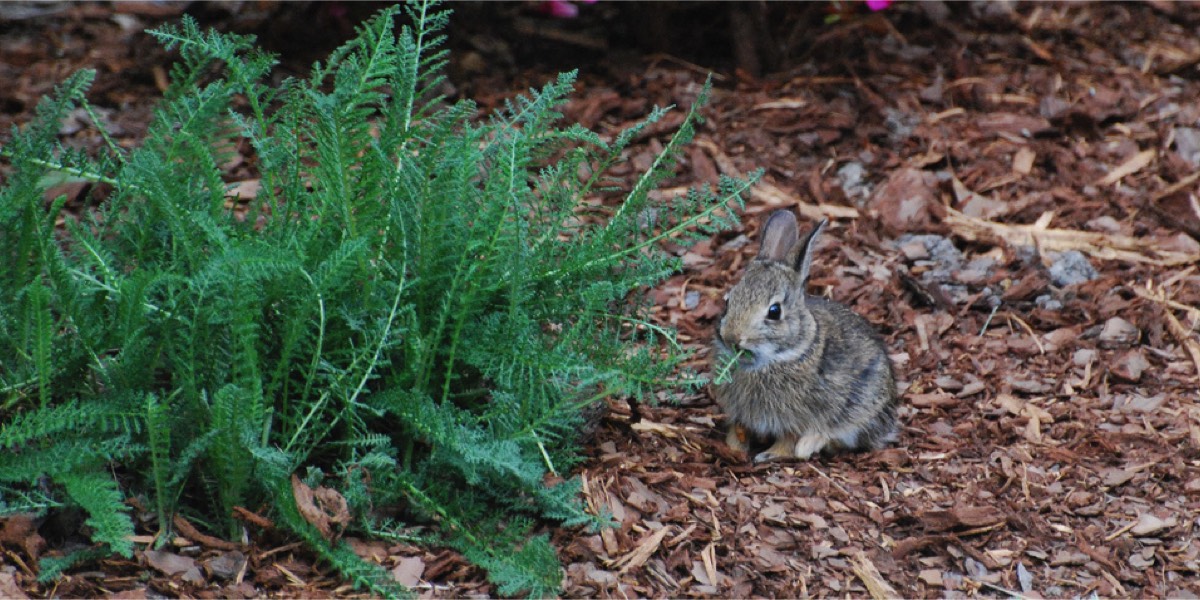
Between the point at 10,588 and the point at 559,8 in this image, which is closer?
the point at 10,588

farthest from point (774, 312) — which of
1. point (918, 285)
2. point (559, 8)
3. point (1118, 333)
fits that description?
point (559, 8)

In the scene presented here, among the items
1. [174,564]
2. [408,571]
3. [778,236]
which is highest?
[778,236]

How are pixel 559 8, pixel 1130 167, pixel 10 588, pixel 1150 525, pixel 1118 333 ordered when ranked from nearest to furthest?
pixel 10 588 < pixel 1150 525 < pixel 1118 333 < pixel 1130 167 < pixel 559 8

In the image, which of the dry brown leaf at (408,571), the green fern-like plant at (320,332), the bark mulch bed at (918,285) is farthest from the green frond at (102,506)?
the dry brown leaf at (408,571)

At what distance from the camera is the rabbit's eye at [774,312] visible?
4371 millimetres

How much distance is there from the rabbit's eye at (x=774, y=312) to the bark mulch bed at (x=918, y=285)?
19.7 inches

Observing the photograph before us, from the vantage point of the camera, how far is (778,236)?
4680mm

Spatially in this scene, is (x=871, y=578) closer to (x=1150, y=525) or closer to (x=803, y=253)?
(x=1150, y=525)

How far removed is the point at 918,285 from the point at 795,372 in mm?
1035

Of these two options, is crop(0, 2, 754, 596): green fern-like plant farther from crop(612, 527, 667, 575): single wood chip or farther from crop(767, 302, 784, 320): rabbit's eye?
crop(767, 302, 784, 320): rabbit's eye

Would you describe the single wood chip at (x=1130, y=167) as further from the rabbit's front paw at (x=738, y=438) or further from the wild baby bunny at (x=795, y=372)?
the rabbit's front paw at (x=738, y=438)

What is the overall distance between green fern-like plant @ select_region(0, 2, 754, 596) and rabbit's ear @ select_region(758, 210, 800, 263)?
896mm

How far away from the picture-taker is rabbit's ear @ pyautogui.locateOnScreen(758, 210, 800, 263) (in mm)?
4680

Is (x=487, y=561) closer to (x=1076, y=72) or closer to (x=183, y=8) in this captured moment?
(x=183, y=8)
